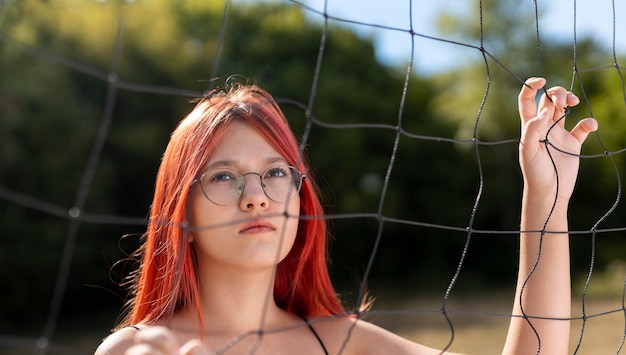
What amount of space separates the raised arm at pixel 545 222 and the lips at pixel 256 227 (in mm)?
371

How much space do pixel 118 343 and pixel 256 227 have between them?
25 cm

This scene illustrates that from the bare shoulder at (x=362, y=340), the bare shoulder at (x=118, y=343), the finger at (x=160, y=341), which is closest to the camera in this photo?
the finger at (x=160, y=341)

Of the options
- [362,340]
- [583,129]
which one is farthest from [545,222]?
[362,340]

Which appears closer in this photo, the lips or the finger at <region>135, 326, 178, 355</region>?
the finger at <region>135, 326, 178, 355</region>

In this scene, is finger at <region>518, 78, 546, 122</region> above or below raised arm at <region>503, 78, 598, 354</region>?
above

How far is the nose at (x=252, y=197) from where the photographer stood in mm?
1114

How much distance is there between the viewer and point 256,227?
1.12 m

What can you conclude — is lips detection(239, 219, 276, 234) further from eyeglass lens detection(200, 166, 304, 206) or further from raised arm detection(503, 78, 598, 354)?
raised arm detection(503, 78, 598, 354)

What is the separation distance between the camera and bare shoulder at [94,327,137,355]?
1.10 m

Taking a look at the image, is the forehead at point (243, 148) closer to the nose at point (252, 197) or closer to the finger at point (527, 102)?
the nose at point (252, 197)

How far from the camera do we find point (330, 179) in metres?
6.60

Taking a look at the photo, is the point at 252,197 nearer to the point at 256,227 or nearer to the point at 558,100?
the point at 256,227

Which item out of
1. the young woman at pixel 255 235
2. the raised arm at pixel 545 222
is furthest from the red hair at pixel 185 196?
the raised arm at pixel 545 222

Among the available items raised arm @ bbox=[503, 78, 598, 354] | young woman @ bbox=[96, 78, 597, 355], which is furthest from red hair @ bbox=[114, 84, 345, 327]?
raised arm @ bbox=[503, 78, 598, 354]
